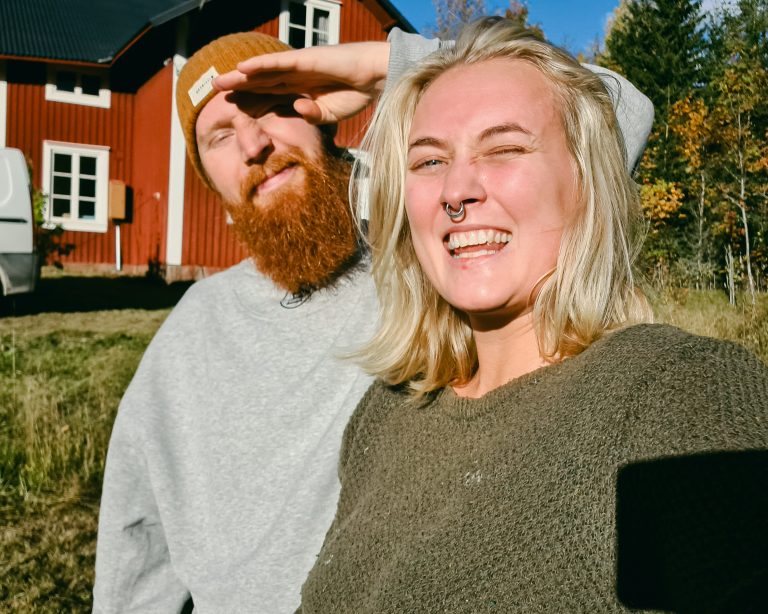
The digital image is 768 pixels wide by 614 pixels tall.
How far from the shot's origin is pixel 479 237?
5.14 ft

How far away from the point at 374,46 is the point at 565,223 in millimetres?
1206

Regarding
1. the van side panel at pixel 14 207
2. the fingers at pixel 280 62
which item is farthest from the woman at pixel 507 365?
the van side panel at pixel 14 207

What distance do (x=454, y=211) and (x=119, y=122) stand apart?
18.9 metres

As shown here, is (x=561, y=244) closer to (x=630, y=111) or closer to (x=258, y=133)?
(x=630, y=111)

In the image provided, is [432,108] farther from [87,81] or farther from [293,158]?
[87,81]

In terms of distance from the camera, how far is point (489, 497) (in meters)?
1.33

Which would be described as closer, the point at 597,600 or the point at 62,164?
the point at 597,600

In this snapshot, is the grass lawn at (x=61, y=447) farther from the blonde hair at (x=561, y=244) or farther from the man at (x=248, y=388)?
the man at (x=248, y=388)

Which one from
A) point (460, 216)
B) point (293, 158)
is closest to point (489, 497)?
point (460, 216)

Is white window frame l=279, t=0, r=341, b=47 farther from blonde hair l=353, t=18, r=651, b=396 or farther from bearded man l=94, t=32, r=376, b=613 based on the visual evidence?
blonde hair l=353, t=18, r=651, b=396

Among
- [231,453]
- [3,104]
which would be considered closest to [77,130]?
[3,104]

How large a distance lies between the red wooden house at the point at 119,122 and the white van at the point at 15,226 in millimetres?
5628

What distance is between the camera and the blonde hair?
1539mm

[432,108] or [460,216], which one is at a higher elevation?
[432,108]
